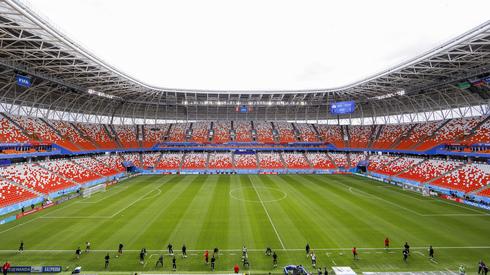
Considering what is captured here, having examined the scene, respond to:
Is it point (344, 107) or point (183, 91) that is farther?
point (183, 91)

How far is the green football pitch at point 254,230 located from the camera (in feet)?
58.3

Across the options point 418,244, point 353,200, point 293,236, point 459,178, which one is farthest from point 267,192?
point 459,178

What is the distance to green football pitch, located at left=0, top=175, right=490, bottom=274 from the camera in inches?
700

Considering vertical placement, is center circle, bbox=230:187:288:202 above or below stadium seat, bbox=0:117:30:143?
below

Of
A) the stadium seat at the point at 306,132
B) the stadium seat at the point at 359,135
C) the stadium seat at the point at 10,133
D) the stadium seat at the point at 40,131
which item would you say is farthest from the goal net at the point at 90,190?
the stadium seat at the point at 359,135

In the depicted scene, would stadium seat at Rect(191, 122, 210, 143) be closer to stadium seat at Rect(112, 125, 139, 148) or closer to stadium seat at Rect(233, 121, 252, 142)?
stadium seat at Rect(233, 121, 252, 142)

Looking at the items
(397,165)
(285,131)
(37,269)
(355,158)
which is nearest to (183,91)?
(285,131)

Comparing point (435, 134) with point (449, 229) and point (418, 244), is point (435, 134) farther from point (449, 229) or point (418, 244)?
point (418, 244)

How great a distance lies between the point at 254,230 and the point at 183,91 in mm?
41179

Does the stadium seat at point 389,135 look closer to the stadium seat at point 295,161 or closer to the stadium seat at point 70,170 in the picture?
the stadium seat at point 295,161

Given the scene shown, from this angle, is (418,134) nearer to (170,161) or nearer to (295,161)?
(295,161)

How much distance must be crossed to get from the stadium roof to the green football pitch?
17.9 metres

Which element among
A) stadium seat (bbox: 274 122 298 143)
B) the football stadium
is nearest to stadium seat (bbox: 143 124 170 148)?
the football stadium

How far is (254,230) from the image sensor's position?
23.5m
